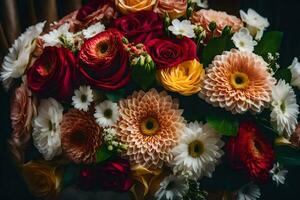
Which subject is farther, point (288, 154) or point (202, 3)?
point (202, 3)

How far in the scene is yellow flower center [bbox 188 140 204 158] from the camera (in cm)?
74

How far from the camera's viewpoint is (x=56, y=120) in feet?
2.50

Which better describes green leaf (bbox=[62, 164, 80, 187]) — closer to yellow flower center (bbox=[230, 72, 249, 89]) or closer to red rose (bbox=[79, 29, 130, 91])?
red rose (bbox=[79, 29, 130, 91])

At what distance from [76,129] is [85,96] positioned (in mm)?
54

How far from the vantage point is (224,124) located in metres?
0.74

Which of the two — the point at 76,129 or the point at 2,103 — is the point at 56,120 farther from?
the point at 2,103

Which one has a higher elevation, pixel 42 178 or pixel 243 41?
pixel 243 41

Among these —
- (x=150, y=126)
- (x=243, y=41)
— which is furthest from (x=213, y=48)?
(x=150, y=126)

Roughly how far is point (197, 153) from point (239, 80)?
0.13m

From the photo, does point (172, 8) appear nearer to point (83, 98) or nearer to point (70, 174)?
point (83, 98)

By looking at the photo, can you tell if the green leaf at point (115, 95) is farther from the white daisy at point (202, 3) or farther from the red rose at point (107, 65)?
the white daisy at point (202, 3)

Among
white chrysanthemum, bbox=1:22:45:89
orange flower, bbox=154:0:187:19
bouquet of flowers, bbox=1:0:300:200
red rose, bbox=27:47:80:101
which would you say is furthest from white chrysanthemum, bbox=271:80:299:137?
white chrysanthemum, bbox=1:22:45:89

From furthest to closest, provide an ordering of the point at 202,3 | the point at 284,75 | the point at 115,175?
1. the point at 202,3
2. the point at 284,75
3. the point at 115,175

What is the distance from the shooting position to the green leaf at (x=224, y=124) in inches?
28.8
